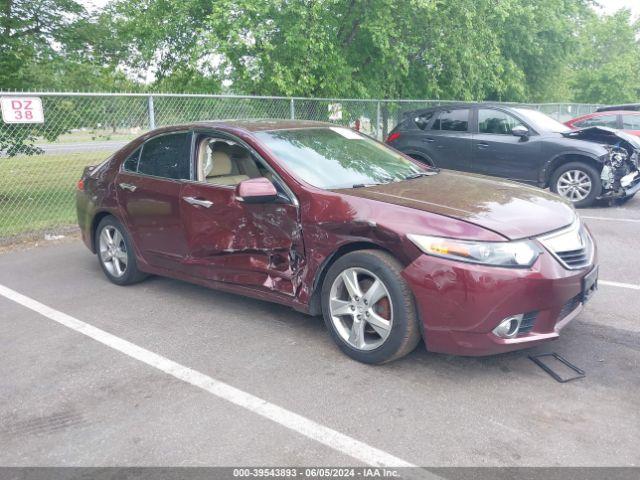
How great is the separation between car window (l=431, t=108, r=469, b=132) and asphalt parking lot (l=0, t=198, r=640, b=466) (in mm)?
5839

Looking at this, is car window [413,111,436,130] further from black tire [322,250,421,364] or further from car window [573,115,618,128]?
Result: black tire [322,250,421,364]

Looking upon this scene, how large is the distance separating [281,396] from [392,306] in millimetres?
857

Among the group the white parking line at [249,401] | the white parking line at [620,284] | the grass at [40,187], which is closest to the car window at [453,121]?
the white parking line at [620,284]

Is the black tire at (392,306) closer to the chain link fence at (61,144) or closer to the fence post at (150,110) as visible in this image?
the chain link fence at (61,144)

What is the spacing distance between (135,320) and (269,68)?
25.1ft

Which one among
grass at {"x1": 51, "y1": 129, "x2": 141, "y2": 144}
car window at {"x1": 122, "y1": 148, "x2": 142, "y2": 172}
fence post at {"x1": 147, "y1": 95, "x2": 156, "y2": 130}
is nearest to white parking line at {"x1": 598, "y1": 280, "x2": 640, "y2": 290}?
car window at {"x1": 122, "y1": 148, "x2": 142, "y2": 172}

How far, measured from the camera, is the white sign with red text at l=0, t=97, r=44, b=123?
24.2 feet

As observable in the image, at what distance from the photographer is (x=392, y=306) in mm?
3541

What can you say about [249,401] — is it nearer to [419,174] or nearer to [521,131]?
[419,174]

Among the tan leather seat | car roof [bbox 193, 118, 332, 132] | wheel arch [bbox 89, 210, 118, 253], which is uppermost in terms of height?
car roof [bbox 193, 118, 332, 132]

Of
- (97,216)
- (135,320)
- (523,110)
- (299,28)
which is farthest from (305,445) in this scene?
(299,28)

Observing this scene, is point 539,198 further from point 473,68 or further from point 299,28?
point 473,68

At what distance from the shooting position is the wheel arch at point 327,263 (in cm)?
375

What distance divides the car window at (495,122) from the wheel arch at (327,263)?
6934 mm
